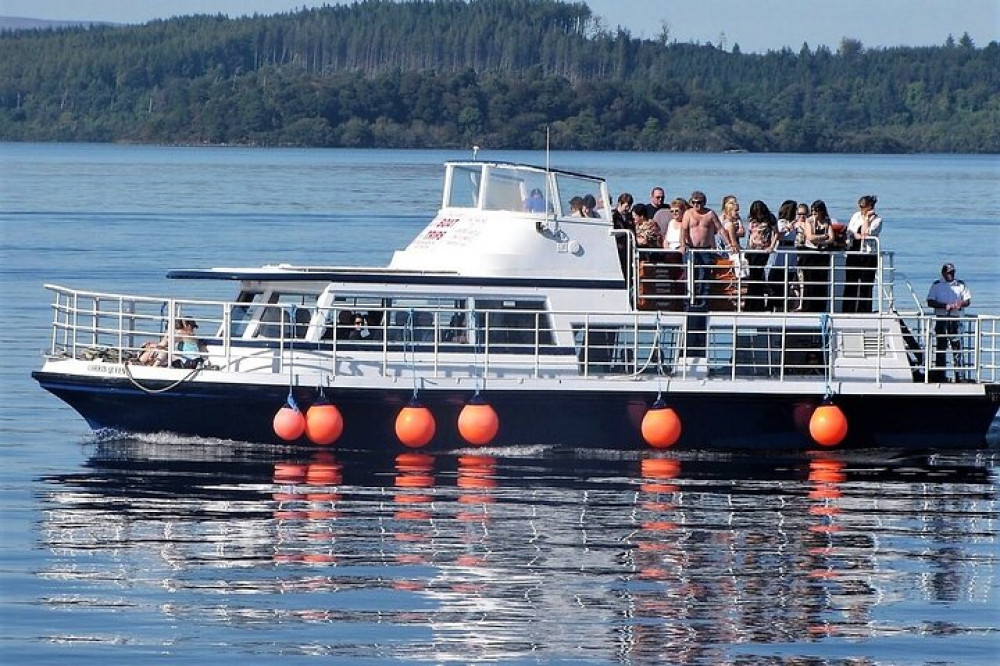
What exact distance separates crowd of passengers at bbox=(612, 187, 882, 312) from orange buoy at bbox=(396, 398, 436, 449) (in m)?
3.10

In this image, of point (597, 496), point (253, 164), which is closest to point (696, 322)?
point (597, 496)

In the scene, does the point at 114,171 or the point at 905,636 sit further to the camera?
the point at 114,171

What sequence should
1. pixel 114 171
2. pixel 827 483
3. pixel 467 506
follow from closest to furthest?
pixel 467 506, pixel 827 483, pixel 114 171

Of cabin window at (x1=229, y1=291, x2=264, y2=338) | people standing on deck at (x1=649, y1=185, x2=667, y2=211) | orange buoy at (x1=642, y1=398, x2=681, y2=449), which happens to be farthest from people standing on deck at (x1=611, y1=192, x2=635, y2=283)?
cabin window at (x1=229, y1=291, x2=264, y2=338)

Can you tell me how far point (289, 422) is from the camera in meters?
22.6

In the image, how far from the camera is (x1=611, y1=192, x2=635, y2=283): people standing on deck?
23656 mm

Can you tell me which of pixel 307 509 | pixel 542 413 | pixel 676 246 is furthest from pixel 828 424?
pixel 307 509

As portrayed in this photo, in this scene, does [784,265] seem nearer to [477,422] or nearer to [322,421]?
[477,422]

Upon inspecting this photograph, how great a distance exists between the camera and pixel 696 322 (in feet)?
76.9

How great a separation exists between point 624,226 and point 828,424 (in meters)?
3.57

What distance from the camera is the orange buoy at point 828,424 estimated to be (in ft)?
76.1

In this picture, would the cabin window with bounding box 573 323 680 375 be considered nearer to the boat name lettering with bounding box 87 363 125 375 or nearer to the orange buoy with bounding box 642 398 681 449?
the orange buoy with bounding box 642 398 681 449

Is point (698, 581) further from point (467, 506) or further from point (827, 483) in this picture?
point (827, 483)

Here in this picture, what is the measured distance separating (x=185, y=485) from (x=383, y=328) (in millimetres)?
3044
